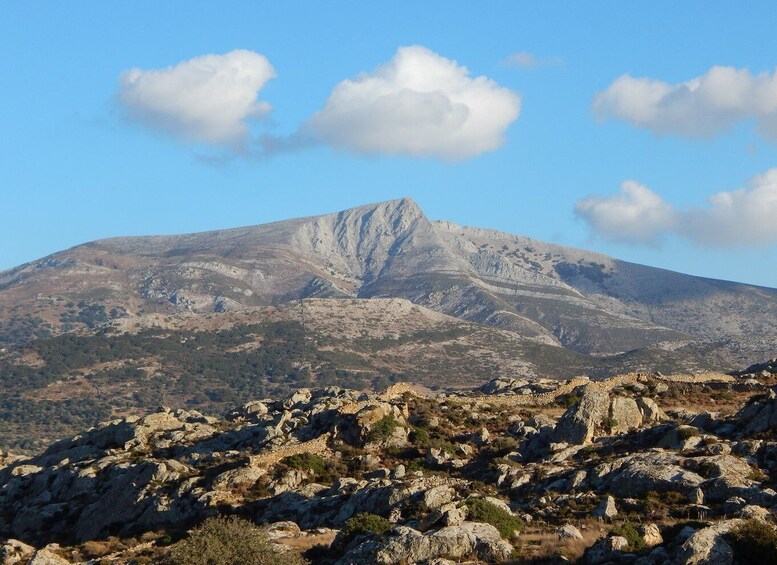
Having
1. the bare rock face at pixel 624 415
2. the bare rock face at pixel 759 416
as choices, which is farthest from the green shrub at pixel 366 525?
the bare rock face at pixel 624 415

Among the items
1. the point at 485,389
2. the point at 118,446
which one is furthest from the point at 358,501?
the point at 485,389

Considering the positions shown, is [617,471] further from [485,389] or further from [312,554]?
[485,389]

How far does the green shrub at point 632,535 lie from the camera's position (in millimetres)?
26953

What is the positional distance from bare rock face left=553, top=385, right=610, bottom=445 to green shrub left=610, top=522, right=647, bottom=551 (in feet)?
61.9

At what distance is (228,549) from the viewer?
30453mm

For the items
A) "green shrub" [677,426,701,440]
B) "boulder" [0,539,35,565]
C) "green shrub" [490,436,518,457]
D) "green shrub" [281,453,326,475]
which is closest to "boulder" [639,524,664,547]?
"green shrub" [677,426,701,440]

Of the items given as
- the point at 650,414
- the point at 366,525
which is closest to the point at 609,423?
the point at 650,414

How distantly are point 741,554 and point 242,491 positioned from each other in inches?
1033

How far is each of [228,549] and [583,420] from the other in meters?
22.8

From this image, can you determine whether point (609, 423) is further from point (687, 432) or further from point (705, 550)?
point (705, 550)

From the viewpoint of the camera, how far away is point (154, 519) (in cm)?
4591

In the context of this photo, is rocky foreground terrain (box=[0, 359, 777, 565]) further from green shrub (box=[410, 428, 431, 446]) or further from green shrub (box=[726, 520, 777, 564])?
green shrub (box=[410, 428, 431, 446])

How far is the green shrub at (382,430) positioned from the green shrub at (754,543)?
1092 inches

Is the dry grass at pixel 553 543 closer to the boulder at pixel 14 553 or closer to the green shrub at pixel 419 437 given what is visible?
the green shrub at pixel 419 437
